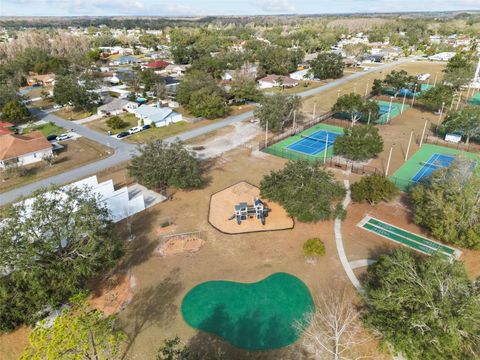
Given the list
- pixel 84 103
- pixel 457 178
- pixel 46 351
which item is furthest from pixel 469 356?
pixel 84 103

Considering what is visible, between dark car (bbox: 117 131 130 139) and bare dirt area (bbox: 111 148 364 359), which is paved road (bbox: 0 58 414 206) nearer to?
dark car (bbox: 117 131 130 139)

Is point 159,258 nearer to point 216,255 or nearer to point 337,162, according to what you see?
point 216,255

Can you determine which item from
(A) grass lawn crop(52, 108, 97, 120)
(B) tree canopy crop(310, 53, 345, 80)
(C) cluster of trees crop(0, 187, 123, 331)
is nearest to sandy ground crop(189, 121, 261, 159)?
(C) cluster of trees crop(0, 187, 123, 331)

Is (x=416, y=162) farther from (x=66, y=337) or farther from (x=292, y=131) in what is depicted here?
(x=66, y=337)

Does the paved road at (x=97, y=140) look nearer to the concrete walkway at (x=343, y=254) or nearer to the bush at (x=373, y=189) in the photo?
the concrete walkway at (x=343, y=254)

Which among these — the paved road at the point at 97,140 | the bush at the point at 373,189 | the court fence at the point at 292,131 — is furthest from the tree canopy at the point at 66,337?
the court fence at the point at 292,131

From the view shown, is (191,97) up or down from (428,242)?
up
